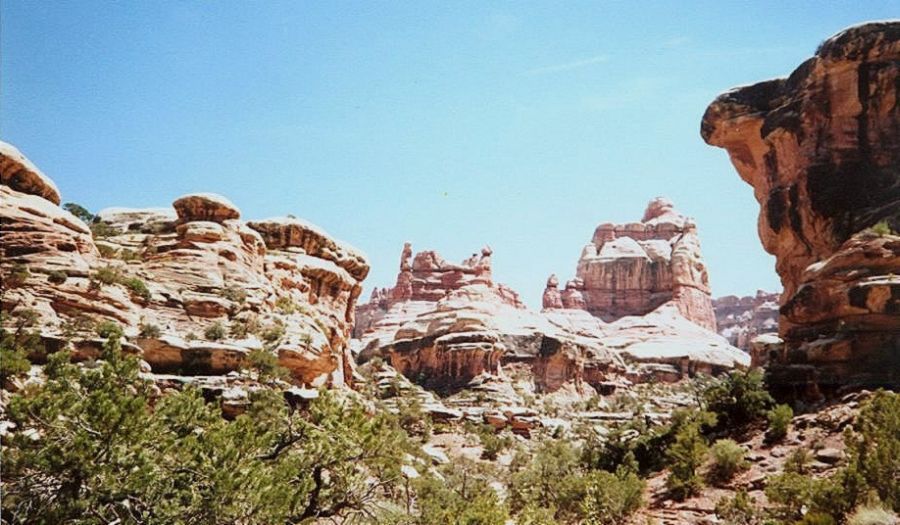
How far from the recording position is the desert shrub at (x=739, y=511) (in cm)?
1531

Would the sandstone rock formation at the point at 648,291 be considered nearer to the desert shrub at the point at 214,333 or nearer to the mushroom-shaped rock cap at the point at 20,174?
the desert shrub at the point at 214,333

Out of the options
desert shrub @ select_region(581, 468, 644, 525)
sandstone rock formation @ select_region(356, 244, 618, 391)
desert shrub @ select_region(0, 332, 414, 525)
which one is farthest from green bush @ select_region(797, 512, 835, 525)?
sandstone rock formation @ select_region(356, 244, 618, 391)

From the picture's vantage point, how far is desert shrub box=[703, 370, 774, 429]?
25.7 m

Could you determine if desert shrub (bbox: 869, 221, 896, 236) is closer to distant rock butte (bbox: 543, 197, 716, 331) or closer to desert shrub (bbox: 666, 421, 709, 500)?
desert shrub (bbox: 666, 421, 709, 500)

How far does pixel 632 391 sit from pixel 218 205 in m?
55.2

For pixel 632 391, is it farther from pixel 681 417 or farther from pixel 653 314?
pixel 681 417

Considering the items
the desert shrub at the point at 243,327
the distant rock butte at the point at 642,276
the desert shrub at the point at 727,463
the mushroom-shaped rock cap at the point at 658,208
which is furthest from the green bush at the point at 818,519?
the mushroom-shaped rock cap at the point at 658,208

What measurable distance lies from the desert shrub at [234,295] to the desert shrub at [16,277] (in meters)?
8.90

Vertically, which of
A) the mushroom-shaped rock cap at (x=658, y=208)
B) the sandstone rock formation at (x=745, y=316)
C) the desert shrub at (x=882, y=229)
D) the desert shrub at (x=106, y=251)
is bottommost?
the desert shrub at (x=106, y=251)

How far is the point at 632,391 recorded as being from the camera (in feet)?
222

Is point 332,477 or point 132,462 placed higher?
point 132,462

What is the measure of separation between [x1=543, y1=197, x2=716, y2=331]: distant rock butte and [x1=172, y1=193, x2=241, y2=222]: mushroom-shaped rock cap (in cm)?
7662

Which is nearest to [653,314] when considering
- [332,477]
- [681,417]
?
[681,417]

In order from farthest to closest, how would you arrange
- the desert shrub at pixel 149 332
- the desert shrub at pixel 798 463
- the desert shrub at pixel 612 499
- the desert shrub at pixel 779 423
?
the desert shrub at pixel 149 332 < the desert shrub at pixel 779 423 < the desert shrub at pixel 612 499 < the desert shrub at pixel 798 463
